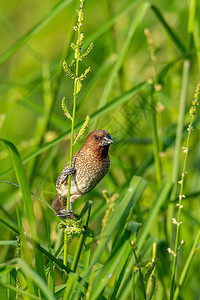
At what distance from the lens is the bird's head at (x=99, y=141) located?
6.94 ft

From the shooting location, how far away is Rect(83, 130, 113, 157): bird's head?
2.12m

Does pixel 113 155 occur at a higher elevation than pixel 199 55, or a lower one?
lower

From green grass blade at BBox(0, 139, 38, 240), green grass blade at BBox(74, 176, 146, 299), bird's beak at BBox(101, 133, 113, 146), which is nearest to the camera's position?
green grass blade at BBox(0, 139, 38, 240)

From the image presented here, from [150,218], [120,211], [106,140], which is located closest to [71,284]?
[120,211]

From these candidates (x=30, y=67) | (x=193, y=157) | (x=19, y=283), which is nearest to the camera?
(x=19, y=283)

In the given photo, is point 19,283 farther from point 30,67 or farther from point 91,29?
point 91,29

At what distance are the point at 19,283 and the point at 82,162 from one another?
57 cm

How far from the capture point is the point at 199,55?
3166 millimetres

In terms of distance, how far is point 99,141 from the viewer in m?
2.18

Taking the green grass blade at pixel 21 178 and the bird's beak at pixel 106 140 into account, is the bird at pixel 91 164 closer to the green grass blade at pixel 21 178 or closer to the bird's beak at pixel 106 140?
the bird's beak at pixel 106 140

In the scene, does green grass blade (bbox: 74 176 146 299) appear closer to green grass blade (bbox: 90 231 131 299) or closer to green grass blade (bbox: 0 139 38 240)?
green grass blade (bbox: 90 231 131 299)

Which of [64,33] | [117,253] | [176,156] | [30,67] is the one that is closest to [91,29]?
[64,33]

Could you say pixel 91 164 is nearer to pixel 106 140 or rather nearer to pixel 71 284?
pixel 106 140

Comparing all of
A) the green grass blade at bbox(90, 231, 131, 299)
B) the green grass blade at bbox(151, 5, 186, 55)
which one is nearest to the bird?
the green grass blade at bbox(90, 231, 131, 299)
